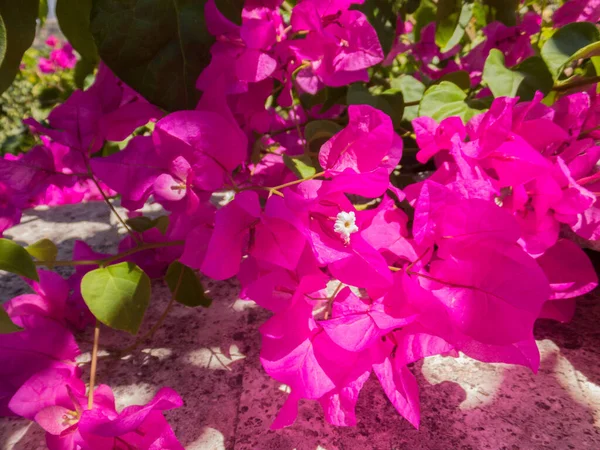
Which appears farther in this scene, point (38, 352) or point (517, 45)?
point (517, 45)

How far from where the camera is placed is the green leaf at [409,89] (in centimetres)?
81

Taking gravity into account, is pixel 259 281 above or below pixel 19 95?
above

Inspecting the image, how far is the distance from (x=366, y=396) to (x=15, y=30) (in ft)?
1.84

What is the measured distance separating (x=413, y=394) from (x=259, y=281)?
194 mm

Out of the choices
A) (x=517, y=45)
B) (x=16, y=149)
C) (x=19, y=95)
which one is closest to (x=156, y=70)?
(x=517, y=45)

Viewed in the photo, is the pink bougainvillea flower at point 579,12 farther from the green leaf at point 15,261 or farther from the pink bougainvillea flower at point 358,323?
the green leaf at point 15,261

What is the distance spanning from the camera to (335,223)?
43cm

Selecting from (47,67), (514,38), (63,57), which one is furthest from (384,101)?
(47,67)

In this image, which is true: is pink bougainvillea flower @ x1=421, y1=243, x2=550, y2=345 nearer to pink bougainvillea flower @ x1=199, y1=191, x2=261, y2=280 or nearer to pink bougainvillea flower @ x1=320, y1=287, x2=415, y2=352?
pink bougainvillea flower @ x1=320, y1=287, x2=415, y2=352

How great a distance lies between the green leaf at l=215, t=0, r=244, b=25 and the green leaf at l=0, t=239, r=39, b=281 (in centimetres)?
33

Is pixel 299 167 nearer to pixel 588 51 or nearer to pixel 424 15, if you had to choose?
pixel 588 51

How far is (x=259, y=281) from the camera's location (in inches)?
17.7

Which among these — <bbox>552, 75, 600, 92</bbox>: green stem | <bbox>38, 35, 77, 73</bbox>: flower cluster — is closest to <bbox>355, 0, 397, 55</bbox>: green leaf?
<bbox>552, 75, 600, 92</bbox>: green stem

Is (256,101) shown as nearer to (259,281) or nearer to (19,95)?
(259,281)
